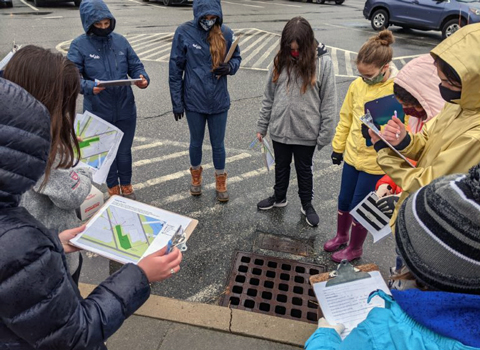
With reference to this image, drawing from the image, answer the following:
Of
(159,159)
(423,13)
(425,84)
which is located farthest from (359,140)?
(423,13)

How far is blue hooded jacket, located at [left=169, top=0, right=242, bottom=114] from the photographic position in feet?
11.5

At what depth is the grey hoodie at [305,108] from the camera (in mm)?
3215

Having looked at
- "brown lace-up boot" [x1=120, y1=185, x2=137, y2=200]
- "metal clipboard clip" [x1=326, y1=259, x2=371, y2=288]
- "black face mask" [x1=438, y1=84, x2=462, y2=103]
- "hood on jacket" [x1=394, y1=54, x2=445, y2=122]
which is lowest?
"brown lace-up boot" [x1=120, y1=185, x2=137, y2=200]

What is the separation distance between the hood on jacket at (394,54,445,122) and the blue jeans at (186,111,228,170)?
1.97 metres

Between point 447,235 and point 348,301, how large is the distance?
3.62 ft

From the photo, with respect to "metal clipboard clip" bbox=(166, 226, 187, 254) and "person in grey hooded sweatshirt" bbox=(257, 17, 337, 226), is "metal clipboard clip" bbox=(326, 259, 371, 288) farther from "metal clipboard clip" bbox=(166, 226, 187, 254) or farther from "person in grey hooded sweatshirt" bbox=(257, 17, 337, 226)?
"person in grey hooded sweatshirt" bbox=(257, 17, 337, 226)

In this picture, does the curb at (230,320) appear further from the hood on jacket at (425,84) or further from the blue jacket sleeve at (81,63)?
the blue jacket sleeve at (81,63)

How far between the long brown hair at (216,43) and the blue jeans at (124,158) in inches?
38.0

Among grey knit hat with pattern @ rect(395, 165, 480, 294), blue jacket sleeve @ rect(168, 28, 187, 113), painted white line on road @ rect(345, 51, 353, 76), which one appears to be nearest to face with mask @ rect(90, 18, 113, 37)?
blue jacket sleeve @ rect(168, 28, 187, 113)

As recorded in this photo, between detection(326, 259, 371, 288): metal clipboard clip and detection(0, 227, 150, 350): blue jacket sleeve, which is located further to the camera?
detection(326, 259, 371, 288): metal clipboard clip

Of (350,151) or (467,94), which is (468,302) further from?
(350,151)

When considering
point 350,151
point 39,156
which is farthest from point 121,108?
point 39,156

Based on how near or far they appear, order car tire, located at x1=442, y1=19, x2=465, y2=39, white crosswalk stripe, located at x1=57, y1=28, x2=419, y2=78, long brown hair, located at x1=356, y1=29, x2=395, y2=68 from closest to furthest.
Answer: long brown hair, located at x1=356, y1=29, x2=395, y2=68
white crosswalk stripe, located at x1=57, y1=28, x2=419, y2=78
car tire, located at x1=442, y1=19, x2=465, y2=39

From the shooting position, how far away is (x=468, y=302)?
0.97m
